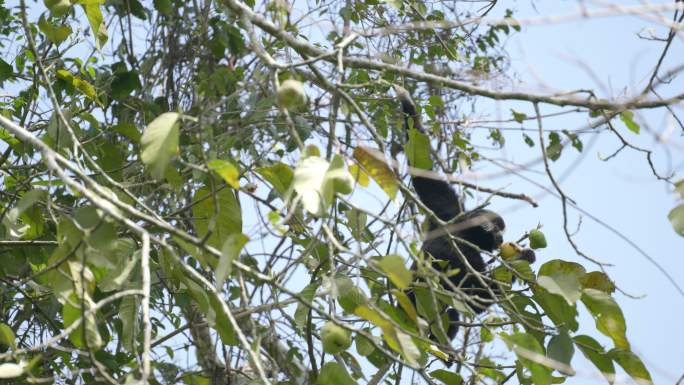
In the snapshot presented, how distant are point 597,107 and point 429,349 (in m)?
1.16

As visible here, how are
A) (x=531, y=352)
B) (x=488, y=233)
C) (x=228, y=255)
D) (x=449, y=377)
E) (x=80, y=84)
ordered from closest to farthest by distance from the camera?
(x=228, y=255), (x=531, y=352), (x=449, y=377), (x=80, y=84), (x=488, y=233)

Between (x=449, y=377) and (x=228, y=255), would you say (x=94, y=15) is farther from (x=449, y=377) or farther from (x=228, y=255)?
(x=449, y=377)

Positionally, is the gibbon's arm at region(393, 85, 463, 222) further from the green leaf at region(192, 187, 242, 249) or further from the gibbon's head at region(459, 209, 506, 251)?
the green leaf at region(192, 187, 242, 249)

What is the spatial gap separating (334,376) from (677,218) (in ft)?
4.05

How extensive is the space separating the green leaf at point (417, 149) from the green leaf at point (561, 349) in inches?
33.3

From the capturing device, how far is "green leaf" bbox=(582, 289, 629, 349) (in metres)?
2.94

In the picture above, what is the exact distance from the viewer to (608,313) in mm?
2941

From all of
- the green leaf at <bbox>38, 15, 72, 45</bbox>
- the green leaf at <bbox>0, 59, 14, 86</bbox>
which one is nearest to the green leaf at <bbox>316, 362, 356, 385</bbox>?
the green leaf at <bbox>38, 15, 72, 45</bbox>

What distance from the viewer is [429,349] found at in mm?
3133

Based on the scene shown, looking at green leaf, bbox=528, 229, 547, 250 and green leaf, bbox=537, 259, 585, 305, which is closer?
green leaf, bbox=537, 259, 585, 305

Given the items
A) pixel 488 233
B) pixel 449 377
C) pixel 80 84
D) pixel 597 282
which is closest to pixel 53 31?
pixel 80 84

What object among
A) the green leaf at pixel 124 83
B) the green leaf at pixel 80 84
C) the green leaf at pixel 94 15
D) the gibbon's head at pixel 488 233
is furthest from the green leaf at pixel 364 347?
the gibbon's head at pixel 488 233

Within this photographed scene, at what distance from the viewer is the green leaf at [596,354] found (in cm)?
290

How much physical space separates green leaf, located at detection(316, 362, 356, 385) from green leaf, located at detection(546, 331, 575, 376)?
683 millimetres
